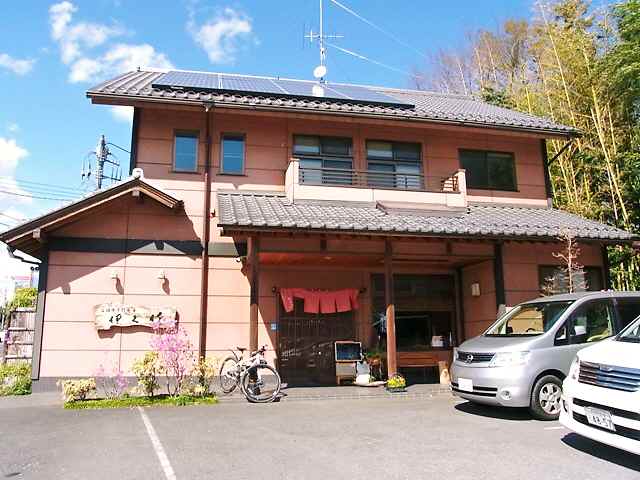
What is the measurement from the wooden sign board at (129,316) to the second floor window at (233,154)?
3612 mm

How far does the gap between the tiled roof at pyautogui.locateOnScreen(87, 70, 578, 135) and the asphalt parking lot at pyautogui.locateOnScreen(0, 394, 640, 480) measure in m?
6.65

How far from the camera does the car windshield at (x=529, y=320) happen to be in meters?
7.23

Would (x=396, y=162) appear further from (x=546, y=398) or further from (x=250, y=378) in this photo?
(x=546, y=398)

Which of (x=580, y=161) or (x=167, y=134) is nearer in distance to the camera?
(x=167, y=134)

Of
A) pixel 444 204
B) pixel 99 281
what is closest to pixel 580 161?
pixel 444 204

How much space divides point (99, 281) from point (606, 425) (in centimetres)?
936

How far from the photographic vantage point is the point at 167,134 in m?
11.3

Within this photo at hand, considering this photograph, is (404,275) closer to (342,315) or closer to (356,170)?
(342,315)

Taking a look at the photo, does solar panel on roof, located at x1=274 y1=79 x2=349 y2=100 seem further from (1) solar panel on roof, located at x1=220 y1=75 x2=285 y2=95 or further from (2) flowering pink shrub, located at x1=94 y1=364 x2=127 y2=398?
(2) flowering pink shrub, located at x1=94 y1=364 x2=127 y2=398

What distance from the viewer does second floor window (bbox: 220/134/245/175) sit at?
11508 millimetres

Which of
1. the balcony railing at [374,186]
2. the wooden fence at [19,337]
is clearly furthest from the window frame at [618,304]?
the wooden fence at [19,337]

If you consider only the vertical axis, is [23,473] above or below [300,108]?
below

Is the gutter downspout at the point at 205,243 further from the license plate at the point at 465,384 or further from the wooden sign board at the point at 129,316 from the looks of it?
the license plate at the point at 465,384

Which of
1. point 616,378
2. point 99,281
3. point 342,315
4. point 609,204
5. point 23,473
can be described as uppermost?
point 609,204
